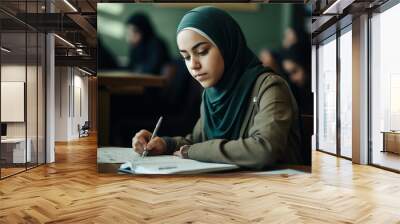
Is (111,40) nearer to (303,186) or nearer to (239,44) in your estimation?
(239,44)

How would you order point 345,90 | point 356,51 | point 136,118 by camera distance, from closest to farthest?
point 136,118 < point 356,51 < point 345,90

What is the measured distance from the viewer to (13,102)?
22.4 feet

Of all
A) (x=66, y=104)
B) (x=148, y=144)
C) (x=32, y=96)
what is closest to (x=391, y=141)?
(x=148, y=144)

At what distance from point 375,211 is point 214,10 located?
3371mm

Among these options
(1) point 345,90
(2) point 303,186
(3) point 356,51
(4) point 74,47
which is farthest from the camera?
(4) point 74,47

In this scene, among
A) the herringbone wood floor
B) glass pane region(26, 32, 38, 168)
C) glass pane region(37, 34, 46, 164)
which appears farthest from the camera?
glass pane region(37, 34, 46, 164)

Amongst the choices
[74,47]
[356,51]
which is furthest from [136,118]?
[74,47]

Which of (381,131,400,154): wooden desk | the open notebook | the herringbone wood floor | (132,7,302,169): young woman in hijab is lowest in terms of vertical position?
the herringbone wood floor

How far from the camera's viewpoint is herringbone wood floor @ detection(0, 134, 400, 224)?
13.3 feet

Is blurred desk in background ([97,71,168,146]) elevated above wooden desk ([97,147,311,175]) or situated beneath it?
elevated above

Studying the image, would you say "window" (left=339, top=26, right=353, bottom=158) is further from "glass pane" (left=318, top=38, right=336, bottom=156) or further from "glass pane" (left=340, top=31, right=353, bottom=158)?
"glass pane" (left=318, top=38, right=336, bottom=156)

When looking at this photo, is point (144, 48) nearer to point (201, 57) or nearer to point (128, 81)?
point (128, 81)

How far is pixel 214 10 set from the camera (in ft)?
18.9

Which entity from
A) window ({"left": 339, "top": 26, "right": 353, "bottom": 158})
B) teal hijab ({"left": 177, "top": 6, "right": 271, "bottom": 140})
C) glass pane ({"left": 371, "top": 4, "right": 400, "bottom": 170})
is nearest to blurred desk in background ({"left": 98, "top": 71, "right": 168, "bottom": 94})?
teal hijab ({"left": 177, "top": 6, "right": 271, "bottom": 140})
